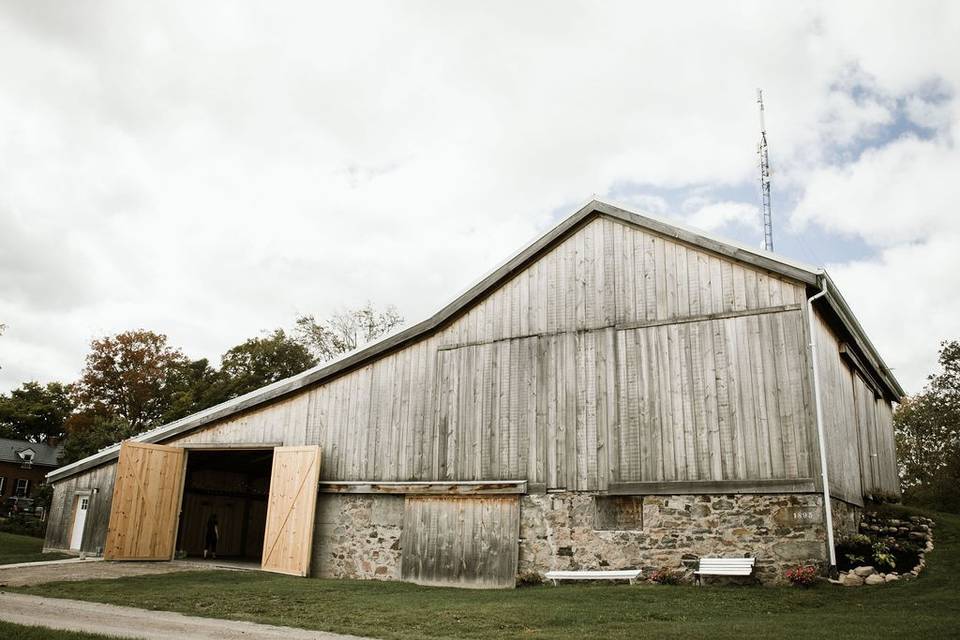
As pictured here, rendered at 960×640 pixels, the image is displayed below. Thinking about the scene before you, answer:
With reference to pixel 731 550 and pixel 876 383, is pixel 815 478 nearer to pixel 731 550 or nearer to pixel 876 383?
pixel 731 550

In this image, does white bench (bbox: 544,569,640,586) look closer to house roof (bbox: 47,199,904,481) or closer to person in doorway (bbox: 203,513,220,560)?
house roof (bbox: 47,199,904,481)

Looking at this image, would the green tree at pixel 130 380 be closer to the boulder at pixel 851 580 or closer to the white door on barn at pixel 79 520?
the white door on barn at pixel 79 520

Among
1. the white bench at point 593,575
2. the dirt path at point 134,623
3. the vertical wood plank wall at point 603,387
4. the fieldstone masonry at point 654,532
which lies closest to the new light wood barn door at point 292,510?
the vertical wood plank wall at point 603,387

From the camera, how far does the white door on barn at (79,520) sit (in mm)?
21688

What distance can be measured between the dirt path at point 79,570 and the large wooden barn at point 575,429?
0.88 metres

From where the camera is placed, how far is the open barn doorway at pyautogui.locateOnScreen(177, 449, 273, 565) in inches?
961

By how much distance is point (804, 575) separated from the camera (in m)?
11.9

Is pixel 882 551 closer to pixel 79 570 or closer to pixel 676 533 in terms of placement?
pixel 676 533

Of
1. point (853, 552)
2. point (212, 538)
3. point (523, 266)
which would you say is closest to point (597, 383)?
point (523, 266)

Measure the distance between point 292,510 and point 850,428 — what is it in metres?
13.3

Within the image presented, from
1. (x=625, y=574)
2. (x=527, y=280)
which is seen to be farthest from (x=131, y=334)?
(x=625, y=574)

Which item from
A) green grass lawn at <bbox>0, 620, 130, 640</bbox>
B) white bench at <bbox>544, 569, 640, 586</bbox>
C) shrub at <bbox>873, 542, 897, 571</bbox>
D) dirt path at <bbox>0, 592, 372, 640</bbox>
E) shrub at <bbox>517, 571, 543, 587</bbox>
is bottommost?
dirt path at <bbox>0, 592, 372, 640</bbox>

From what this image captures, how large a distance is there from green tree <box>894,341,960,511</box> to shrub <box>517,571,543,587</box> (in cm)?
2420

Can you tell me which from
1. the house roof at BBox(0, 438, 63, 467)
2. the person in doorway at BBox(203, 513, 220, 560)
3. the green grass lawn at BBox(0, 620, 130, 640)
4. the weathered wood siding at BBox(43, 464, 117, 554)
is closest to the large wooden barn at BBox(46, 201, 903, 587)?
the weathered wood siding at BBox(43, 464, 117, 554)
